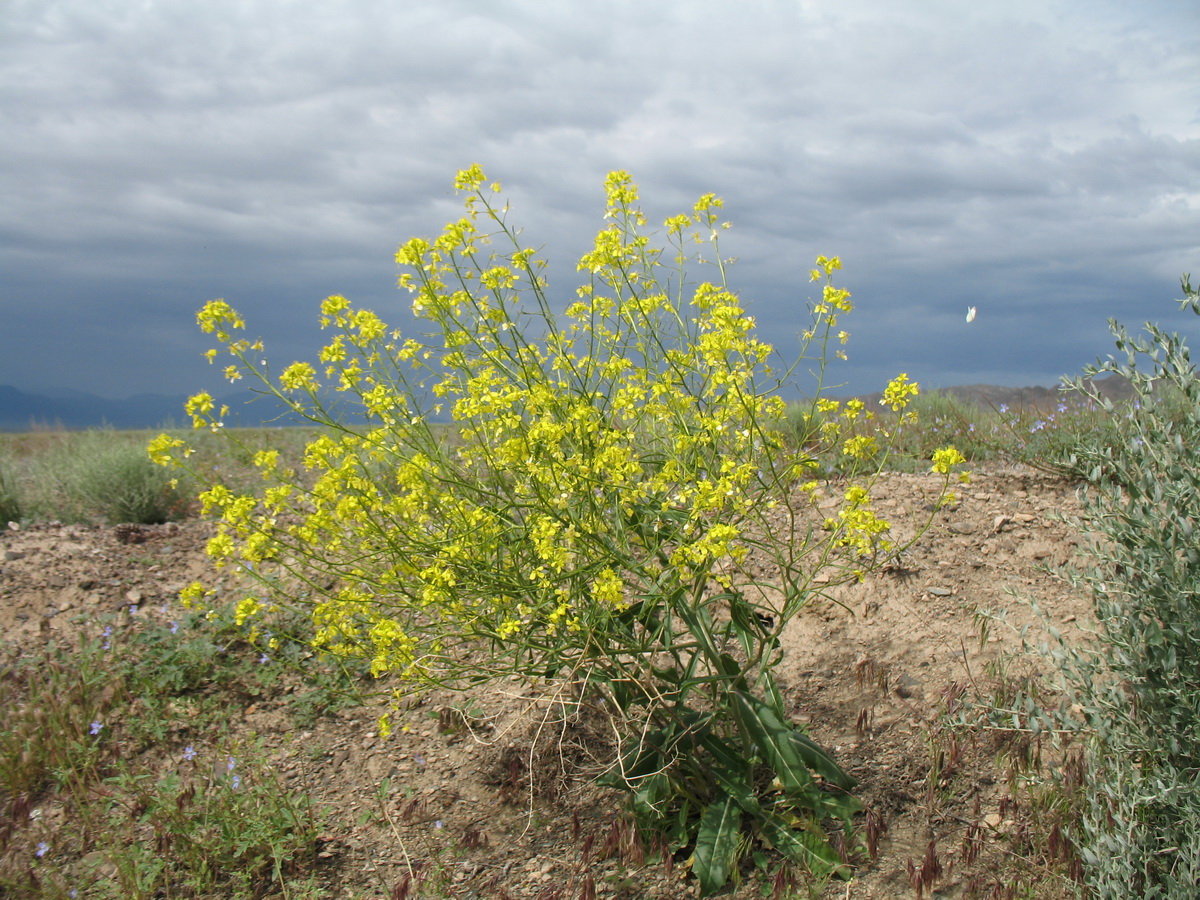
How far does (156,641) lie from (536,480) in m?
3.13

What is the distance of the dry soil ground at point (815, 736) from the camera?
10.1 ft

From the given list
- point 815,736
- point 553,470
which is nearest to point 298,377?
point 553,470

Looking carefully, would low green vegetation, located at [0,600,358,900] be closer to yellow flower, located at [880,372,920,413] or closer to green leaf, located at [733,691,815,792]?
green leaf, located at [733,691,815,792]

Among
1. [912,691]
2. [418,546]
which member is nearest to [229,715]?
[418,546]

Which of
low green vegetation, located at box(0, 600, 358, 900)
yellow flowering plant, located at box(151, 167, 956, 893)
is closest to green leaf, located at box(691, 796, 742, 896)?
yellow flowering plant, located at box(151, 167, 956, 893)

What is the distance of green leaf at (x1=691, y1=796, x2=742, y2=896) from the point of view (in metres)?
2.85

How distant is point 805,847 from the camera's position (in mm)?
2936

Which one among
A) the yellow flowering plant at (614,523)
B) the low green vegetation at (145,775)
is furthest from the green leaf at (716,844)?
the low green vegetation at (145,775)

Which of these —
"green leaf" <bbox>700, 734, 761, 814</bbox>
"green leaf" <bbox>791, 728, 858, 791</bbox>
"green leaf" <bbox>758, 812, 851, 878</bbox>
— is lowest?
"green leaf" <bbox>758, 812, 851, 878</bbox>

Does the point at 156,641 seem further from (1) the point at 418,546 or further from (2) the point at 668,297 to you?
(2) the point at 668,297

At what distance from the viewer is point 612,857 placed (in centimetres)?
316

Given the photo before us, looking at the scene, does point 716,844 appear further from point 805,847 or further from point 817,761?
point 817,761

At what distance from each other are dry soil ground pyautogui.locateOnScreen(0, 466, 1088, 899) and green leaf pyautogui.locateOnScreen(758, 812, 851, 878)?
0.25 ft

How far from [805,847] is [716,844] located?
0.31 metres
